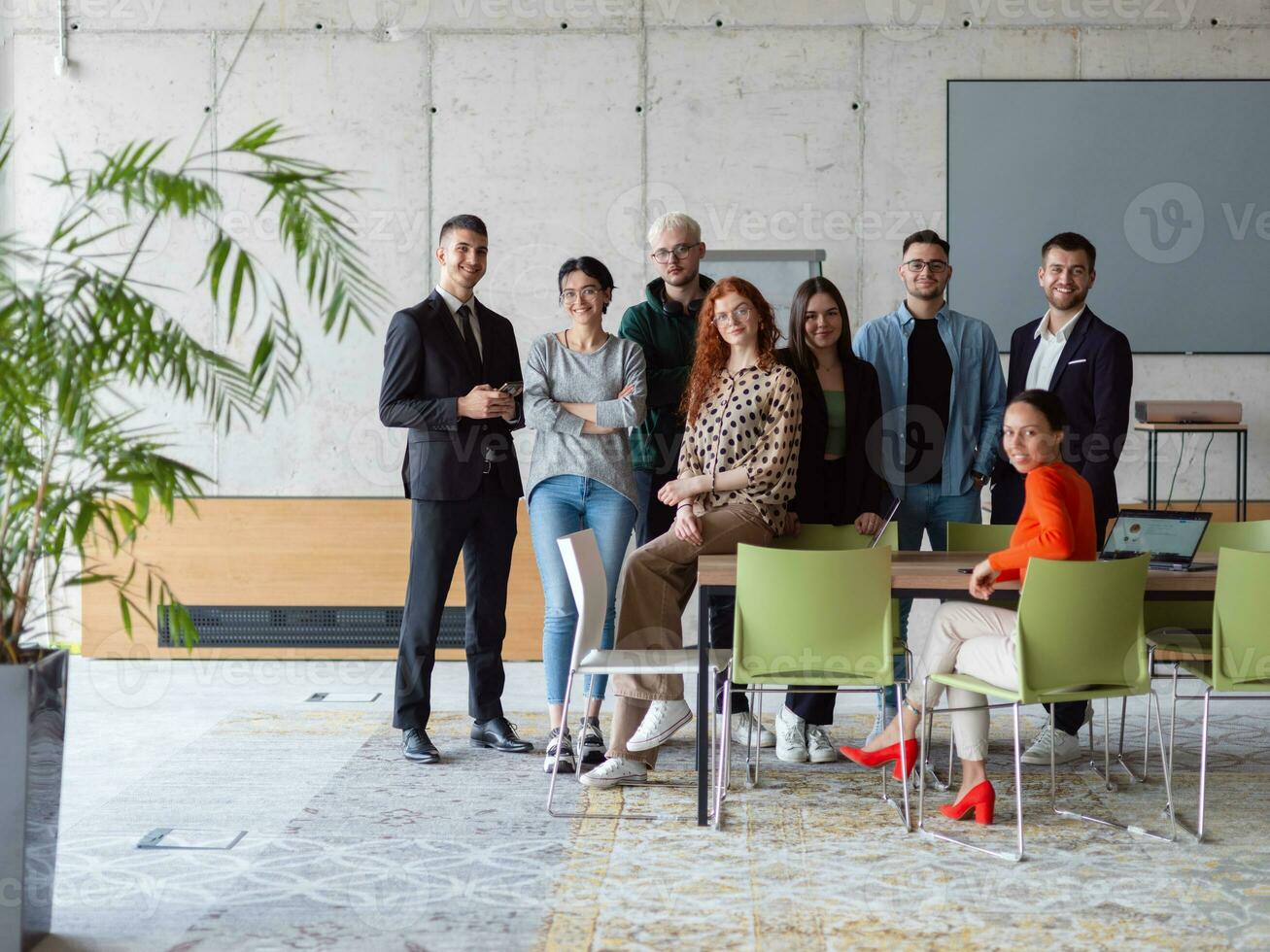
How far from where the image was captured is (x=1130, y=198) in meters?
6.46

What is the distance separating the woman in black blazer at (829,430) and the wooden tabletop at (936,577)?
597 mm

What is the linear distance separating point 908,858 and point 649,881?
70cm

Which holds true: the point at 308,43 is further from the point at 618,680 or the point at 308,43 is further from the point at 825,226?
the point at 618,680

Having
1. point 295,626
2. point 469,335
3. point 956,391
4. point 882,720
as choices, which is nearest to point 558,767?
point 882,720

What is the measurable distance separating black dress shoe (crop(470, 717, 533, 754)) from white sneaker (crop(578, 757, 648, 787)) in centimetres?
51

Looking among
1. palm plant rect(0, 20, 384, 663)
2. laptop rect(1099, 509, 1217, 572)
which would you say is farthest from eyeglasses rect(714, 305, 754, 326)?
palm plant rect(0, 20, 384, 663)

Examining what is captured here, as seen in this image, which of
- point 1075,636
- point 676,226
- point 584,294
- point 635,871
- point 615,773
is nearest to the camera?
point 635,871

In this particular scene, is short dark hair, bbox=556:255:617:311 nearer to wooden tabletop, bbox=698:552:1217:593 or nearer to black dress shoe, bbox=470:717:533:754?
wooden tabletop, bbox=698:552:1217:593

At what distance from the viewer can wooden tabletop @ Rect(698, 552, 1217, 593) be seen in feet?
11.4

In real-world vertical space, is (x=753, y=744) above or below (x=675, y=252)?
below

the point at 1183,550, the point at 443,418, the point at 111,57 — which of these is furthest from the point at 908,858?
the point at 111,57

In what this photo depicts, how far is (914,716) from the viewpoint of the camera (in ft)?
12.9

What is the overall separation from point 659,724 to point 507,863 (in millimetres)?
879

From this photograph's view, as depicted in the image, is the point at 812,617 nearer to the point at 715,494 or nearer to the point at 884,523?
the point at 715,494
